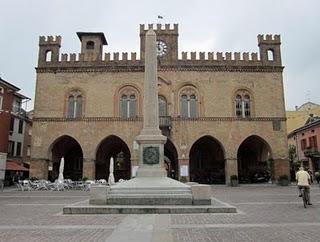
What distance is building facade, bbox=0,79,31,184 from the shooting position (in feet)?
107

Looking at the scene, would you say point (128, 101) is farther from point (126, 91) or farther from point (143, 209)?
point (143, 209)

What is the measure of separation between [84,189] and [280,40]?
2330 centimetres

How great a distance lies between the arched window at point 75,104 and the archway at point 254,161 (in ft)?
53.7

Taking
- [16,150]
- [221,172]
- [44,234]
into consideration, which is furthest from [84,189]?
[44,234]

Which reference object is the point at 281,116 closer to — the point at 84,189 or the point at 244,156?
the point at 244,156

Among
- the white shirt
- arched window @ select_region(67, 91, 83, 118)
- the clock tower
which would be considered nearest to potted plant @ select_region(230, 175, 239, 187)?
the clock tower

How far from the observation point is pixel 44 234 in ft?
24.1

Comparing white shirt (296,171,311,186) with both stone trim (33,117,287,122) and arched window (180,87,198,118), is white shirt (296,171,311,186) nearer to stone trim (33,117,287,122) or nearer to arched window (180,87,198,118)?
stone trim (33,117,287,122)

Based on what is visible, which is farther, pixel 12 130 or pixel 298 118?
pixel 298 118

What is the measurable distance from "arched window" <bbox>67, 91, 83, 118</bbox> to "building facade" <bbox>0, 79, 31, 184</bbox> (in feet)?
21.1

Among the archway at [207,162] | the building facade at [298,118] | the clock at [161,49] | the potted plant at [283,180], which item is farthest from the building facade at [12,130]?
the building facade at [298,118]

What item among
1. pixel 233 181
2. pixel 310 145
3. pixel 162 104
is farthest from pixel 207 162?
pixel 310 145

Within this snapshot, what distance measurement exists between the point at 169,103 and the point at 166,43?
6.20 meters

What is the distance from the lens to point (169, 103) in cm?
3177
